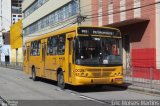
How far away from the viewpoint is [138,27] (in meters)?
29.5

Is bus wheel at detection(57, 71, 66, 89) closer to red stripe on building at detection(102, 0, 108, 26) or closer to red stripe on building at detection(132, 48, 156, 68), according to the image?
red stripe on building at detection(132, 48, 156, 68)

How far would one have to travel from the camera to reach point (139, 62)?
29.3 meters

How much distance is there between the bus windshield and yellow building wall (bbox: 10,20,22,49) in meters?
61.0

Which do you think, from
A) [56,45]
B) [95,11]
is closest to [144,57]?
[56,45]

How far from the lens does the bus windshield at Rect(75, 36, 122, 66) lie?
19.0 meters

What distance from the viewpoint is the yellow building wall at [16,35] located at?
81.4m

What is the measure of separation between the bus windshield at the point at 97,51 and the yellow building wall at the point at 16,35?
Result: 6105cm

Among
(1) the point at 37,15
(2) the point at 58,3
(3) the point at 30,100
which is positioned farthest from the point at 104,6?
(1) the point at 37,15

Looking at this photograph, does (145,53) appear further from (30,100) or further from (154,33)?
(30,100)

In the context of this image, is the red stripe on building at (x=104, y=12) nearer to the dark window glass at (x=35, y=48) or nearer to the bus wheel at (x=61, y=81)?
the dark window glass at (x=35, y=48)

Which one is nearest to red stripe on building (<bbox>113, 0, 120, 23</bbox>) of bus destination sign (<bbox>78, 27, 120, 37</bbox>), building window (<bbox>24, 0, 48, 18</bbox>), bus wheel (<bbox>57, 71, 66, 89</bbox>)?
bus wheel (<bbox>57, 71, 66, 89</bbox>)

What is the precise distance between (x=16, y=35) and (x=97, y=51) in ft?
222

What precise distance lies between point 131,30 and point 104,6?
6.20 m

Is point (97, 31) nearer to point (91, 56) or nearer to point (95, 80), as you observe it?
point (91, 56)
